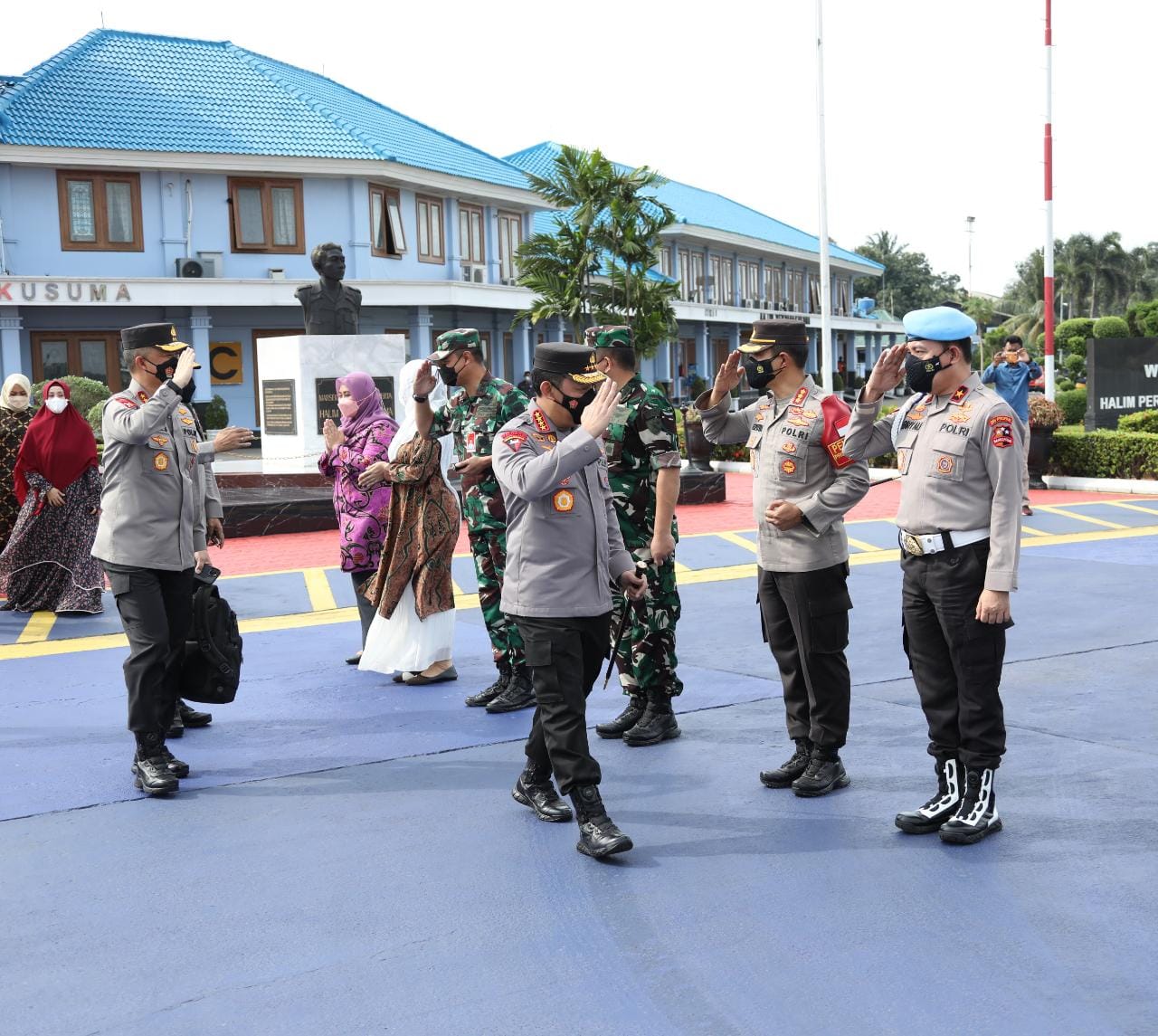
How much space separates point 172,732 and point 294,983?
2970 millimetres

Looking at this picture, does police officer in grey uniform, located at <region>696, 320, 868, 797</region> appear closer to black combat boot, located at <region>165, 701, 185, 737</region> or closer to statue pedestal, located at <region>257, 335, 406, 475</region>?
black combat boot, located at <region>165, 701, 185, 737</region>

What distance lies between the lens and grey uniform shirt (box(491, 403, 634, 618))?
4.54 m

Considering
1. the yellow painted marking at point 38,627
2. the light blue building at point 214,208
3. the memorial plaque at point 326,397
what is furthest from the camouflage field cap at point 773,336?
the light blue building at point 214,208

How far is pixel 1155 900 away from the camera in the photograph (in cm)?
398

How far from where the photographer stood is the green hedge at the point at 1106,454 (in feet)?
55.0

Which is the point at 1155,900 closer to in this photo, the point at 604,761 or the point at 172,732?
the point at 604,761

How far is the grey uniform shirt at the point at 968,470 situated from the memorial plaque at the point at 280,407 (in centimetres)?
1253

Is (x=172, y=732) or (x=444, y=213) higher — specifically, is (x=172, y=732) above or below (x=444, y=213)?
below

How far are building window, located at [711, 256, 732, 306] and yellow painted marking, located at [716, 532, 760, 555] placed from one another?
110 ft

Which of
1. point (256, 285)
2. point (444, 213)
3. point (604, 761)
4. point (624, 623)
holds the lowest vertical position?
point (604, 761)

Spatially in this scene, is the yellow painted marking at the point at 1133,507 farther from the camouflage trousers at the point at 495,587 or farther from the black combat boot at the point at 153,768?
the black combat boot at the point at 153,768

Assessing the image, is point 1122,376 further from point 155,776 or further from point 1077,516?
point 155,776

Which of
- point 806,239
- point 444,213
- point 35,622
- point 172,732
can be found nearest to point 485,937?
point 172,732

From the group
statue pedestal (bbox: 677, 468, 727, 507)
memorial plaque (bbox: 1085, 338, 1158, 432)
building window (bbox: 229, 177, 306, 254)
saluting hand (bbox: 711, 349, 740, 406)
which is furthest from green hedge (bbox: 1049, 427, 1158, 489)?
building window (bbox: 229, 177, 306, 254)
